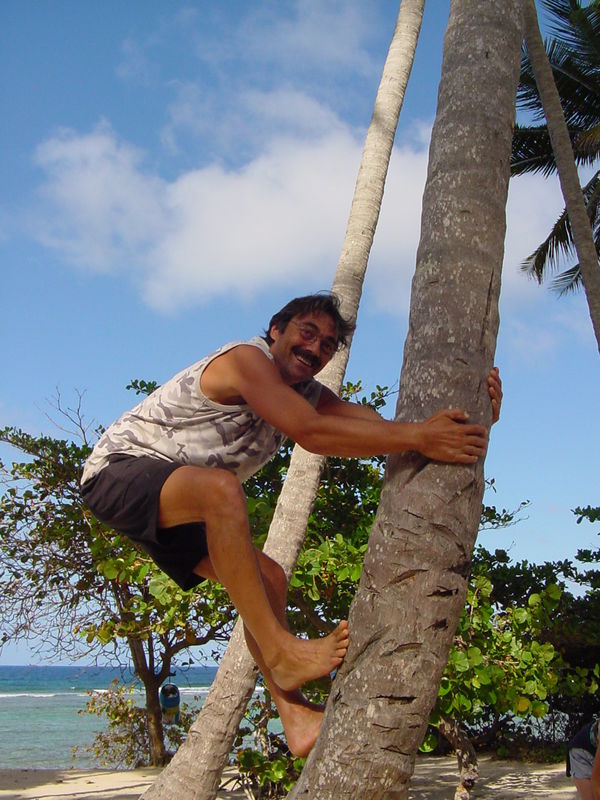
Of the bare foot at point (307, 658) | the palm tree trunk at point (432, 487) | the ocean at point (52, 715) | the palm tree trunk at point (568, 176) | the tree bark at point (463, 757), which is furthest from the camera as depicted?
the ocean at point (52, 715)

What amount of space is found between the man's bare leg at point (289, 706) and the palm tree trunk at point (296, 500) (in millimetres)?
2100

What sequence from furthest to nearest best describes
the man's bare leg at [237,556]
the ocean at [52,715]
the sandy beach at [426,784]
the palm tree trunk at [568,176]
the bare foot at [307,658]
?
the ocean at [52,715] < the sandy beach at [426,784] < the palm tree trunk at [568,176] < the man's bare leg at [237,556] < the bare foot at [307,658]

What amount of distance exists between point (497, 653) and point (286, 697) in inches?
186

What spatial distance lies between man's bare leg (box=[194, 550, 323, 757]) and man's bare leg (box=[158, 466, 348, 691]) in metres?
0.08

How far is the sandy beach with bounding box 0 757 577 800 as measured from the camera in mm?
8375

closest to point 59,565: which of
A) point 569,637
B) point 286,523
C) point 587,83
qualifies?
point 286,523

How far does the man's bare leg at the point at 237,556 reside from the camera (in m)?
2.64

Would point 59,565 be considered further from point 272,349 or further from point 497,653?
point 272,349

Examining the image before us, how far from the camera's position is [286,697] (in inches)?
112

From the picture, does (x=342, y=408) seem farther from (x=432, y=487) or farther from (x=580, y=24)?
(x=580, y=24)

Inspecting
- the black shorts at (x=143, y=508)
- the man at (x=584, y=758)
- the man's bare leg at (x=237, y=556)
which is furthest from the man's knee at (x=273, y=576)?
the man at (x=584, y=758)

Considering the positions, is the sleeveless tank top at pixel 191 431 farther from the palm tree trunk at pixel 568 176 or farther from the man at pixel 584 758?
the man at pixel 584 758

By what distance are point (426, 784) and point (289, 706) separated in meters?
7.35

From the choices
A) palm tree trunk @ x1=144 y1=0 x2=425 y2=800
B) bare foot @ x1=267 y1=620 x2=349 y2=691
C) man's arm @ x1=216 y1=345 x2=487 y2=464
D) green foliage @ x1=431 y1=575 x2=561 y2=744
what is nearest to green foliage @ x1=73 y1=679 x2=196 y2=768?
green foliage @ x1=431 y1=575 x2=561 y2=744
